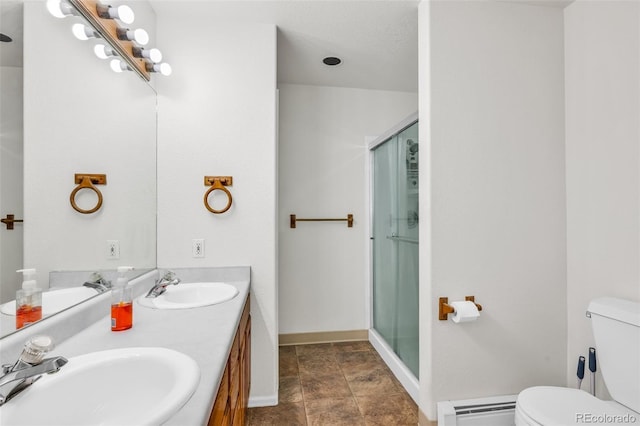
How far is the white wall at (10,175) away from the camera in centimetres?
84

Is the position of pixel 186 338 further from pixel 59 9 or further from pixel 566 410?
pixel 566 410

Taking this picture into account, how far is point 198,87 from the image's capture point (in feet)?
6.43

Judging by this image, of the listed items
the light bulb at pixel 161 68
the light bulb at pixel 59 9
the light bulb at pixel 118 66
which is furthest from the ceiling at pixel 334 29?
the light bulb at pixel 59 9

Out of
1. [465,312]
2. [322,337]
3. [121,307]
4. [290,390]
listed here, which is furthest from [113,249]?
[322,337]

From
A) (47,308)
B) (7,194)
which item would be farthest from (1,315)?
(7,194)

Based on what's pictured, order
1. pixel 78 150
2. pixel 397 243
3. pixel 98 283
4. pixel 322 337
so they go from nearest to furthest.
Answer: pixel 78 150 → pixel 98 283 → pixel 397 243 → pixel 322 337

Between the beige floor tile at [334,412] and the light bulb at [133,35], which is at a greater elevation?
the light bulb at [133,35]

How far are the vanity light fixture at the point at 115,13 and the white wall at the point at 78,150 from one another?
0.54 ft

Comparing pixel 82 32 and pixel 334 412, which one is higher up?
pixel 82 32

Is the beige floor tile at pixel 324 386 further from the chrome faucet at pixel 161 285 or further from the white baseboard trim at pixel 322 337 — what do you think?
the chrome faucet at pixel 161 285

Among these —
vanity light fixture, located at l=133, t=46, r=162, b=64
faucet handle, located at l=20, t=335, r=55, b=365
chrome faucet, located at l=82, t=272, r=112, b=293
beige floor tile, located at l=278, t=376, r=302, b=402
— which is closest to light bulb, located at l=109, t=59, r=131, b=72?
vanity light fixture, located at l=133, t=46, r=162, b=64

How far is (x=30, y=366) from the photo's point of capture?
2.31 ft

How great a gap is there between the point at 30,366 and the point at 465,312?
5.51 feet

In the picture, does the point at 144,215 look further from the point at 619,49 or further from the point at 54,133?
the point at 619,49
